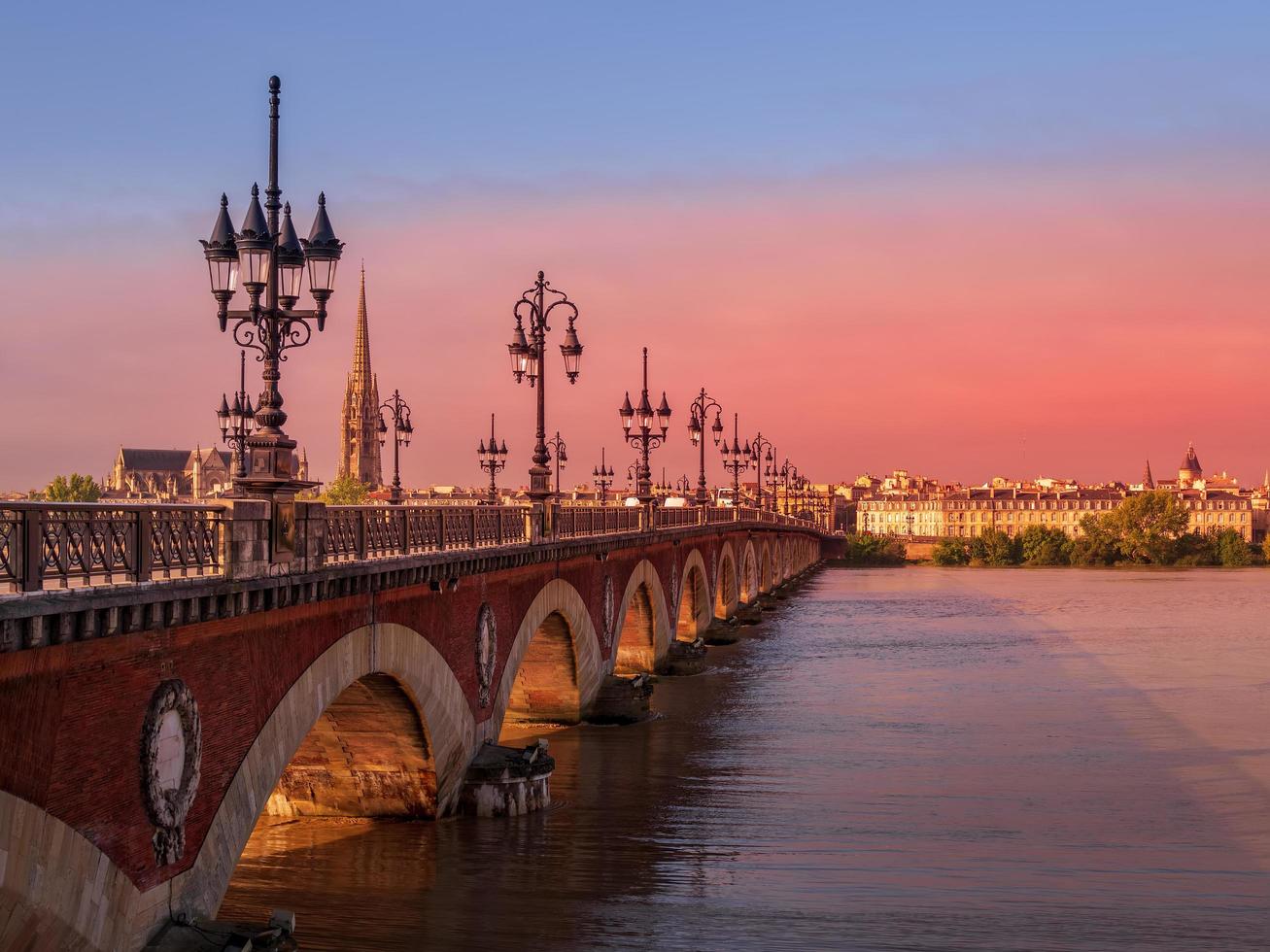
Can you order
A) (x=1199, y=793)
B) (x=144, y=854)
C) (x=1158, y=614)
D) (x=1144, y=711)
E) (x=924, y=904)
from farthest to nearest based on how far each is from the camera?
1. (x=1158, y=614)
2. (x=1144, y=711)
3. (x=1199, y=793)
4. (x=924, y=904)
5. (x=144, y=854)

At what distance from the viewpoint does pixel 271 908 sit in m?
17.8

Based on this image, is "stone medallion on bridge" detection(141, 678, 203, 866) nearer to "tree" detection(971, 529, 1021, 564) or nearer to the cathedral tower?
the cathedral tower

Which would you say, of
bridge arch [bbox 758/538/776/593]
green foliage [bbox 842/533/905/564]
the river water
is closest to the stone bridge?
the river water

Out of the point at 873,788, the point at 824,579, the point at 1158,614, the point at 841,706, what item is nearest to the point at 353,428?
the point at 824,579

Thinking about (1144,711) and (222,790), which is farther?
(1144,711)

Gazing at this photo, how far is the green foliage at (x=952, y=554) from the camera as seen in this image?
15262 cm

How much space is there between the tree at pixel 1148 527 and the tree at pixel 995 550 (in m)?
8.99

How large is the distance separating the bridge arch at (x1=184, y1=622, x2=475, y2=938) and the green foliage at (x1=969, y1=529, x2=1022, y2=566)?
131 meters

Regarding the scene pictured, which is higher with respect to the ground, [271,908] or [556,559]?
[556,559]

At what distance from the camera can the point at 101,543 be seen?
37.6 ft

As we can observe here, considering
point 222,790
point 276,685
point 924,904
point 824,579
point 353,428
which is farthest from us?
point 353,428

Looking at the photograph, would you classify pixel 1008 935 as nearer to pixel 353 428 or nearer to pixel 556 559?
pixel 556 559

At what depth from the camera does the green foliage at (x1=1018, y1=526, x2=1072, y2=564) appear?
14550cm

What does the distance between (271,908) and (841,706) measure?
2205 cm
